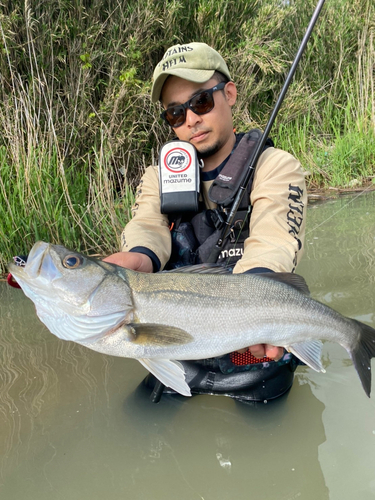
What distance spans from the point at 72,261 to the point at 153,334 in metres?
0.45

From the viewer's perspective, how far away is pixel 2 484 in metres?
1.97

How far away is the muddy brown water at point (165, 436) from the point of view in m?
1.93

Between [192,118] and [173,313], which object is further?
[192,118]

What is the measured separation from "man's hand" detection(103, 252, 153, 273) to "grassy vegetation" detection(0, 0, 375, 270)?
6.55 feet

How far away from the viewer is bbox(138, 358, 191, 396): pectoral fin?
191 cm

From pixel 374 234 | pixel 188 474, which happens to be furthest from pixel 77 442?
pixel 374 234

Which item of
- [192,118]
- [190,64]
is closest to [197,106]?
[192,118]

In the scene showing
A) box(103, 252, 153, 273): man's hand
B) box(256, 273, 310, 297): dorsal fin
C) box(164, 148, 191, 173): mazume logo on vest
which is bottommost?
box(103, 252, 153, 273): man's hand

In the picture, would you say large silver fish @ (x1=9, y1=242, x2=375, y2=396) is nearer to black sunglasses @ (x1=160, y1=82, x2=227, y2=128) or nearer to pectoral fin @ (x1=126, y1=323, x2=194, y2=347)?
pectoral fin @ (x1=126, y1=323, x2=194, y2=347)

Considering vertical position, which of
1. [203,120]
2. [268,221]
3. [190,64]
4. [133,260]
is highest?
[190,64]

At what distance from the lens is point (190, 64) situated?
118 inches

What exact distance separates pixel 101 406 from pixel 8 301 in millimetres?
1856

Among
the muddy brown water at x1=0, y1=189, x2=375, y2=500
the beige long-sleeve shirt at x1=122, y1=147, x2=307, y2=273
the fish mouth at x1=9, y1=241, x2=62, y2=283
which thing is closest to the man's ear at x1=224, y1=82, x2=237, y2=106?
the beige long-sleeve shirt at x1=122, y1=147, x2=307, y2=273

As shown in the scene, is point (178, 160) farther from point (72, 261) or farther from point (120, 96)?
point (120, 96)
